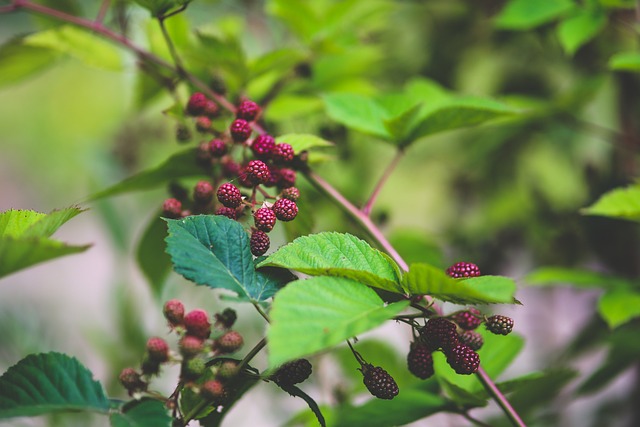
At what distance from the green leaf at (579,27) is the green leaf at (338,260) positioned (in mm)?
563

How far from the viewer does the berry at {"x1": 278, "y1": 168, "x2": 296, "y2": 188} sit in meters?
0.67

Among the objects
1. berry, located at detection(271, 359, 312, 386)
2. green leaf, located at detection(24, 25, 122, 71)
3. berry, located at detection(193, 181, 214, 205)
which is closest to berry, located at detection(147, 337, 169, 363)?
berry, located at detection(271, 359, 312, 386)

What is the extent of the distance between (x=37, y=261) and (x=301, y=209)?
0.30 m

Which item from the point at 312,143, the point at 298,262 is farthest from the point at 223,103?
the point at 298,262

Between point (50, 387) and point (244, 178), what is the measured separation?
0.27 m

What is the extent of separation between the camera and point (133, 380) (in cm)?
54

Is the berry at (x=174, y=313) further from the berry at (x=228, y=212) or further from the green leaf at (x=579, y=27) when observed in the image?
the green leaf at (x=579, y=27)

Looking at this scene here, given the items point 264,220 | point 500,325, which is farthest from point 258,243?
point 500,325

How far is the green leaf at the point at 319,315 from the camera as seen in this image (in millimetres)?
432

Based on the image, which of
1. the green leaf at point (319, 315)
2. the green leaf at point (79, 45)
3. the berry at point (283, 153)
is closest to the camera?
the green leaf at point (319, 315)

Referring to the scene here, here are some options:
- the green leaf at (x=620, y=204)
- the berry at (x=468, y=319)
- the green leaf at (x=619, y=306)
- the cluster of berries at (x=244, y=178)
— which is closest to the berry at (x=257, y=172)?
the cluster of berries at (x=244, y=178)

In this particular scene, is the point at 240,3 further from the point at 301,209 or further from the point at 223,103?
the point at 301,209

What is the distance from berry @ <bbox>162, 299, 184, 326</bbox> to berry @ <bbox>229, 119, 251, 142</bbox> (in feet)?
0.70

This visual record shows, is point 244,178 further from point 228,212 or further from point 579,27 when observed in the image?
point 579,27
